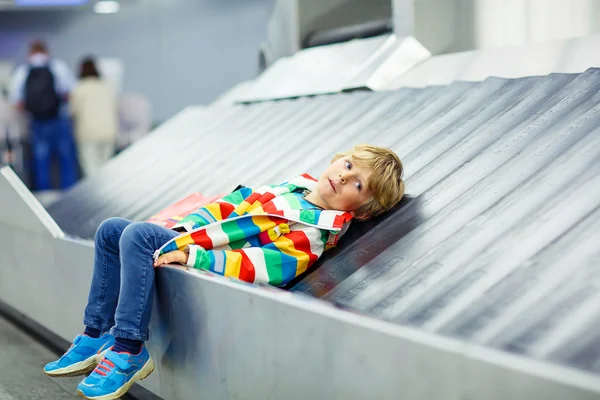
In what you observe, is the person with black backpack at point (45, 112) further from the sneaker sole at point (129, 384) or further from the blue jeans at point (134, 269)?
the sneaker sole at point (129, 384)

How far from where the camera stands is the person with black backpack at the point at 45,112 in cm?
924

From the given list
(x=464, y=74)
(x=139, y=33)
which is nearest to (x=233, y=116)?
(x=464, y=74)

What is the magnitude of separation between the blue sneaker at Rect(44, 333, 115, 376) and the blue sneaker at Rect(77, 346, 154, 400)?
0.47ft

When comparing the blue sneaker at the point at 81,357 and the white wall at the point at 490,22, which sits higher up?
the white wall at the point at 490,22

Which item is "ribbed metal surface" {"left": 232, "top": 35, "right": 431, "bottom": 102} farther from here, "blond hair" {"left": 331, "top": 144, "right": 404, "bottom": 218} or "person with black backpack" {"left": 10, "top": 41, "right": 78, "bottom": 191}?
"person with black backpack" {"left": 10, "top": 41, "right": 78, "bottom": 191}

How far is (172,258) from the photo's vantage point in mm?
2301

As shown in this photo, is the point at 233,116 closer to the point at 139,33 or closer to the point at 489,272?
the point at 489,272

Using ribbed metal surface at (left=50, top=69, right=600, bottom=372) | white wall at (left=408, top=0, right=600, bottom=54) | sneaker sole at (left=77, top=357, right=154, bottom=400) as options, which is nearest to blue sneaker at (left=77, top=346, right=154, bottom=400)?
sneaker sole at (left=77, top=357, right=154, bottom=400)

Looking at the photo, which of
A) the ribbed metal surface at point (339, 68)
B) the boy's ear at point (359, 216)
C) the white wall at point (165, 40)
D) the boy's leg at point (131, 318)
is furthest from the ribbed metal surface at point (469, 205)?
the white wall at point (165, 40)

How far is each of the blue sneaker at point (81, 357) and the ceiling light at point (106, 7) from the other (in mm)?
11853

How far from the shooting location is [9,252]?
3795 mm

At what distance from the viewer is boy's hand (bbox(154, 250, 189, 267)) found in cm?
230

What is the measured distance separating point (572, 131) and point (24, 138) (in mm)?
8897

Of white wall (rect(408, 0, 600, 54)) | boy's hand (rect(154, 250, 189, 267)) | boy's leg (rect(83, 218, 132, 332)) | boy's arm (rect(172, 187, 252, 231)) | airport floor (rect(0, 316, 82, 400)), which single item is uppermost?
white wall (rect(408, 0, 600, 54))
